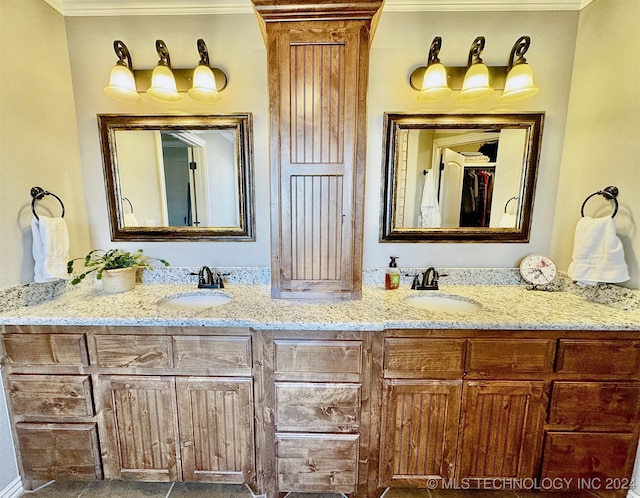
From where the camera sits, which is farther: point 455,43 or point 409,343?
point 455,43

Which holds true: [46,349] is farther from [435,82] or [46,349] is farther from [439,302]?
[435,82]

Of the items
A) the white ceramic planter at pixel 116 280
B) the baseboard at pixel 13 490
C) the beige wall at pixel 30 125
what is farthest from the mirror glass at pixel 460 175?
the baseboard at pixel 13 490

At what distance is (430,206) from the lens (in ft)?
5.78

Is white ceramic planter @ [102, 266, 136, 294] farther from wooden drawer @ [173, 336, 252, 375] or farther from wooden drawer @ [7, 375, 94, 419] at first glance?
wooden drawer @ [173, 336, 252, 375]

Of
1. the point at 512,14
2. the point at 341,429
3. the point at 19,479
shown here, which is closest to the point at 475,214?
the point at 512,14

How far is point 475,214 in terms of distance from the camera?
1.77 m

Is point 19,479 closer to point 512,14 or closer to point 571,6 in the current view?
point 512,14

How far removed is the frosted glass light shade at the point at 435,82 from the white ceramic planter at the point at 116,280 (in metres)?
2.02

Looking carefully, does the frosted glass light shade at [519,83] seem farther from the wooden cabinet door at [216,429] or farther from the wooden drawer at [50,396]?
the wooden drawer at [50,396]

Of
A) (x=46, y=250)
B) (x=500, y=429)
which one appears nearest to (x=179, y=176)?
(x=46, y=250)

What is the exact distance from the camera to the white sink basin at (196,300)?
1654 mm

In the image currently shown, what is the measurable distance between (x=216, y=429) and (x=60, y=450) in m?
0.78

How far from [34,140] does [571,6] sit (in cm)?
306

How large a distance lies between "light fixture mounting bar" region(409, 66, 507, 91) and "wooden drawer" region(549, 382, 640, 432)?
5.39 feet
